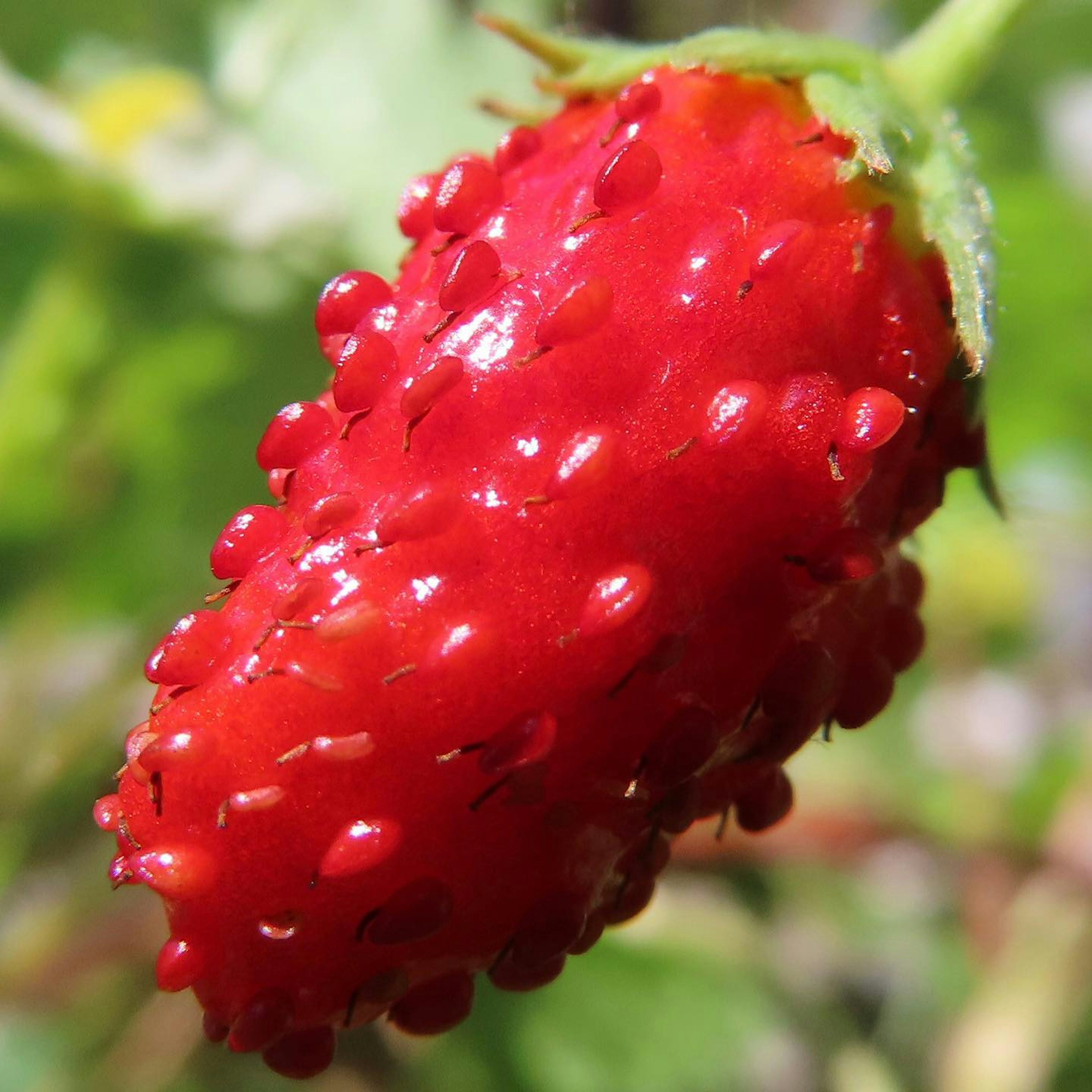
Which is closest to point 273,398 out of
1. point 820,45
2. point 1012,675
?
point 820,45

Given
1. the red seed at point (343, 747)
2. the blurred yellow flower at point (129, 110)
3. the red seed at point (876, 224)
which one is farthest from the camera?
the blurred yellow flower at point (129, 110)

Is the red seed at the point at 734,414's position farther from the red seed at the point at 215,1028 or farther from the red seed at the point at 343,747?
the red seed at the point at 215,1028

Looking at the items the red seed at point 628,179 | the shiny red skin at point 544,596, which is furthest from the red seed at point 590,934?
the red seed at point 628,179

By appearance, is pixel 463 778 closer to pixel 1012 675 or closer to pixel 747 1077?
pixel 747 1077

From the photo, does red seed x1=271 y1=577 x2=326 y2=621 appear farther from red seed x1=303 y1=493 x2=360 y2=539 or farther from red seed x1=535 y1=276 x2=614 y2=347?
red seed x1=535 y1=276 x2=614 y2=347

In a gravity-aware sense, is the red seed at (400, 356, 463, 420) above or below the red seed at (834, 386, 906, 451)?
below

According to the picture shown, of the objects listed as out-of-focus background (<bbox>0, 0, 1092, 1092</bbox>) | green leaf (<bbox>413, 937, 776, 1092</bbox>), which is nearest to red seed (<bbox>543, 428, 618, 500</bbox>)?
out-of-focus background (<bbox>0, 0, 1092, 1092</bbox>)

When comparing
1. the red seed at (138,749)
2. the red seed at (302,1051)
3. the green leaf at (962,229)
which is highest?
the green leaf at (962,229)
